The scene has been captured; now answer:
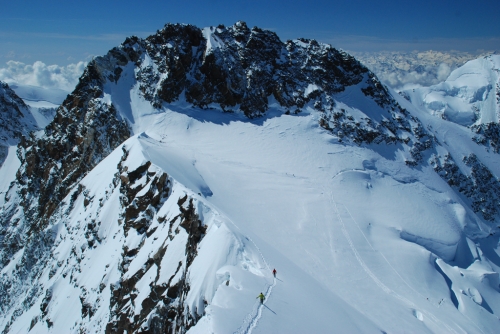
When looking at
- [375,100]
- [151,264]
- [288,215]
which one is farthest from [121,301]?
[375,100]

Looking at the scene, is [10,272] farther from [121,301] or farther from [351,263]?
[351,263]

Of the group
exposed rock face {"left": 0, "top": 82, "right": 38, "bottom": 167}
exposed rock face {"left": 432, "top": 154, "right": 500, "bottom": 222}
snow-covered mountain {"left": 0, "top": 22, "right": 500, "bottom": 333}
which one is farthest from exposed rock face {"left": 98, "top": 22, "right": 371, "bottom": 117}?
exposed rock face {"left": 0, "top": 82, "right": 38, "bottom": 167}

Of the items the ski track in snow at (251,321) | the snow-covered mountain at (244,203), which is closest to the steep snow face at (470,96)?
the snow-covered mountain at (244,203)

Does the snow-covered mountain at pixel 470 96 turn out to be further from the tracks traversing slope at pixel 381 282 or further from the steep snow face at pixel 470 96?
the tracks traversing slope at pixel 381 282

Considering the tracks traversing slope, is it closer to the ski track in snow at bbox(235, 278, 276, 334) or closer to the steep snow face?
the ski track in snow at bbox(235, 278, 276, 334)

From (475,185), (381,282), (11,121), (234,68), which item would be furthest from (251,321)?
(11,121)
